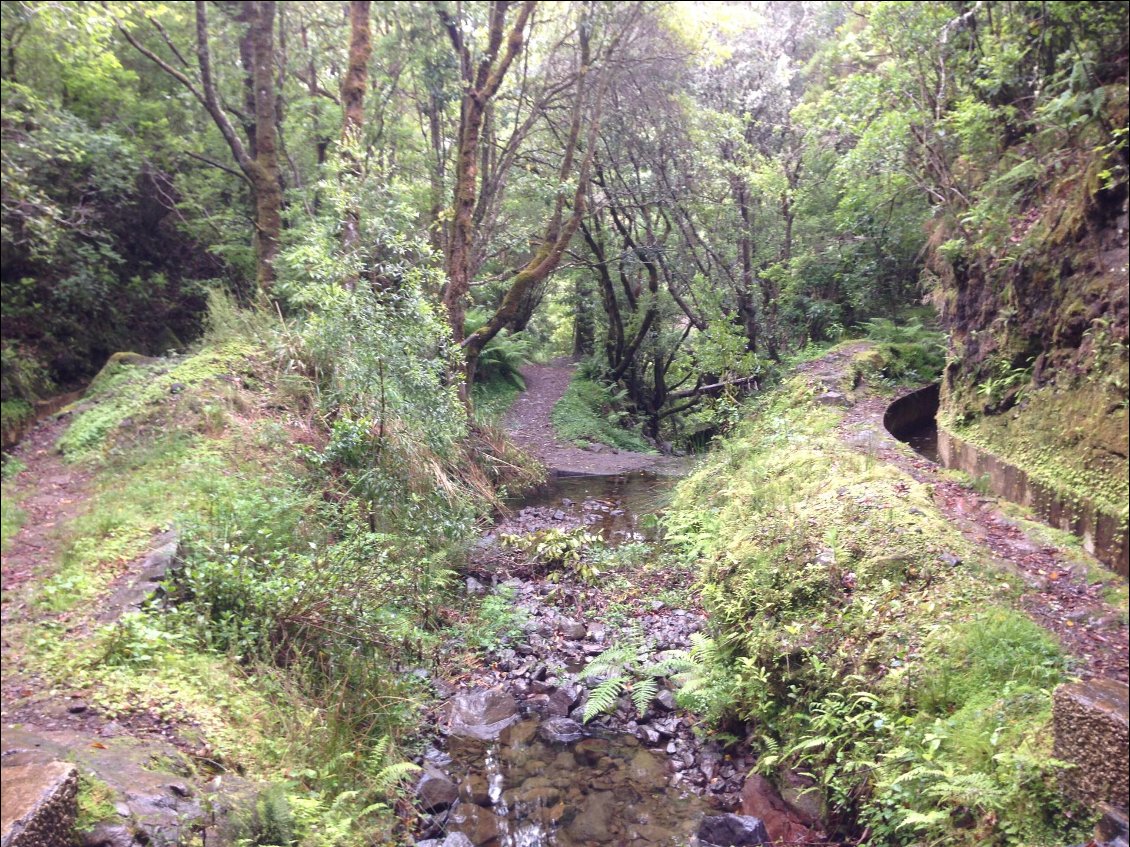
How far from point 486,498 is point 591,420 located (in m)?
9.86

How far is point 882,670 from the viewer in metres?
4.74

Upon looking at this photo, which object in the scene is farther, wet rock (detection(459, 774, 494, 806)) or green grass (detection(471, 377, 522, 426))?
green grass (detection(471, 377, 522, 426))

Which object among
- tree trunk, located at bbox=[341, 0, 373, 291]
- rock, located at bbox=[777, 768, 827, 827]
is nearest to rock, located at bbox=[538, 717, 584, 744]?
rock, located at bbox=[777, 768, 827, 827]

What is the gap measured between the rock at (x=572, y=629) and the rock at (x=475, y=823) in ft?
8.76

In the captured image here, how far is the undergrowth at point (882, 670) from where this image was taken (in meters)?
3.68

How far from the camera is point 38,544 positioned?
153 inches

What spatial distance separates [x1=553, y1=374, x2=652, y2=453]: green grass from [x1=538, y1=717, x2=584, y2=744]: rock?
1253cm

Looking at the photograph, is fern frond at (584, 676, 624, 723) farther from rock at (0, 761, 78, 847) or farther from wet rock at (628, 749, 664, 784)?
rock at (0, 761, 78, 847)

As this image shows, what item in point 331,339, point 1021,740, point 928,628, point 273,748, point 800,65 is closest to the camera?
point 1021,740

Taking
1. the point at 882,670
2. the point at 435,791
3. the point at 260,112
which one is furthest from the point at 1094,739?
the point at 260,112

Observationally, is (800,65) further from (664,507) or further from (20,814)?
(20,814)

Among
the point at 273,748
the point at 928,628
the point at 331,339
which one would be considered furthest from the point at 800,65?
the point at 273,748

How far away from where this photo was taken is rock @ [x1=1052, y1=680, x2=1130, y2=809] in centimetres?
312

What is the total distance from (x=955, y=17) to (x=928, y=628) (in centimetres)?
810
